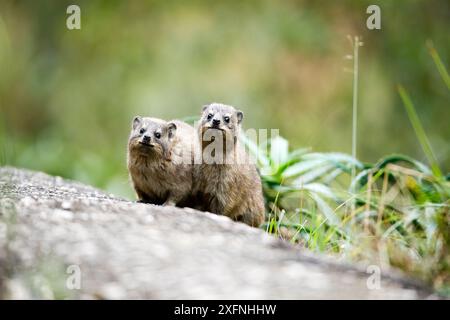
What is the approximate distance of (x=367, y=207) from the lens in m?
6.00

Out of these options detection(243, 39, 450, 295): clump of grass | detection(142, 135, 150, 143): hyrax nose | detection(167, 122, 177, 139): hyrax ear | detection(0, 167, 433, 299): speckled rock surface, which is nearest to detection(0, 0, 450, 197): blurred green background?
detection(243, 39, 450, 295): clump of grass

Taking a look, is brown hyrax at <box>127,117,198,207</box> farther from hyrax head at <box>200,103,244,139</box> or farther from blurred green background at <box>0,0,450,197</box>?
blurred green background at <box>0,0,450,197</box>

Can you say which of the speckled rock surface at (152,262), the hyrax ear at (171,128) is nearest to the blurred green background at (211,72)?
the hyrax ear at (171,128)

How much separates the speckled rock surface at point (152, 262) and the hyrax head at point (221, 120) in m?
1.42

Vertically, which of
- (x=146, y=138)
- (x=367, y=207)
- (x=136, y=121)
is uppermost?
(x=136, y=121)

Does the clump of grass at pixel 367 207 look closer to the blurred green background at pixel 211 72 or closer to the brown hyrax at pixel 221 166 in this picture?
the brown hyrax at pixel 221 166

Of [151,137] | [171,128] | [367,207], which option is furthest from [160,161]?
[367,207]

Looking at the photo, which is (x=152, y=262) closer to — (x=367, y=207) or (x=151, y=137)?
(x=367, y=207)

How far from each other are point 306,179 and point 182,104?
6.42 meters

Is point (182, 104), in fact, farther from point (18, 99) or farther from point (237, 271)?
point (237, 271)

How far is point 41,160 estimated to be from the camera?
1384 cm

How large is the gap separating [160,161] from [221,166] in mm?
544

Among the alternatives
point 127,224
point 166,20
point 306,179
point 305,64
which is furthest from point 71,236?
point 166,20

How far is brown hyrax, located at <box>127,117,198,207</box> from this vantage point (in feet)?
23.1
